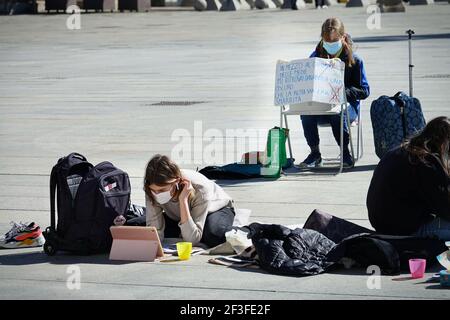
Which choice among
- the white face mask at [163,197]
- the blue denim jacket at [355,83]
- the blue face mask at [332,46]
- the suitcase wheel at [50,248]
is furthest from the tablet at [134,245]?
the blue face mask at [332,46]

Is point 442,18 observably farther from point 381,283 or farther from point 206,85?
point 381,283

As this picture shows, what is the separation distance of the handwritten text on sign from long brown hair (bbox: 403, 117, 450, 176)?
3872 mm

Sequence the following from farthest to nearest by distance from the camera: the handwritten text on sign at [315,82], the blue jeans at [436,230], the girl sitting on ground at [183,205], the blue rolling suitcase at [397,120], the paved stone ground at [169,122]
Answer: the handwritten text on sign at [315,82] → the blue rolling suitcase at [397,120] → the girl sitting on ground at [183,205] → the blue jeans at [436,230] → the paved stone ground at [169,122]

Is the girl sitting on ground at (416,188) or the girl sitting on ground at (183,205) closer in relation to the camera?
the girl sitting on ground at (416,188)

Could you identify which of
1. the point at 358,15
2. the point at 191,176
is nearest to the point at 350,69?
the point at 191,176

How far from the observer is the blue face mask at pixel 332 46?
39.0 feet

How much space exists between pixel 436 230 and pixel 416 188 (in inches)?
12.9

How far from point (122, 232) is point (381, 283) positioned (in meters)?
1.83

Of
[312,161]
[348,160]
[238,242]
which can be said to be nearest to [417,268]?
[238,242]

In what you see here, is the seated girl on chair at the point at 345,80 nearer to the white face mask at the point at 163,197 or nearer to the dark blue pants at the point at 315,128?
the dark blue pants at the point at 315,128

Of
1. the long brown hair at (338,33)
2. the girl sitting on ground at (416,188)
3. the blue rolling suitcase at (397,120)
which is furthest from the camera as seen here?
the long brown hair at (338,33)

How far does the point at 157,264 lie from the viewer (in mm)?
7961

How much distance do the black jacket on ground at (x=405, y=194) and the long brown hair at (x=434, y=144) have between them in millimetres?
37

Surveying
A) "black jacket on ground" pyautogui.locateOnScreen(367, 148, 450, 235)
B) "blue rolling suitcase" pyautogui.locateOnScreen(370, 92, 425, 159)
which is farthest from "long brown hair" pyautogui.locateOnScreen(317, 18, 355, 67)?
"black jacket on ground" pyautogui.locateOnScreen(367, 148, 450, 235)
